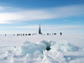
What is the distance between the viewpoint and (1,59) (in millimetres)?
5918

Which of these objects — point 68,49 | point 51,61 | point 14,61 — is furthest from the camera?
point 68,49

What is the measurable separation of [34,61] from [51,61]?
993mm

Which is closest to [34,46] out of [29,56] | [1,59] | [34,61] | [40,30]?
[29,56]

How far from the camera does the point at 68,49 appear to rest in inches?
313

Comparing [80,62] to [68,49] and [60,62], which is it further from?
[68,49]

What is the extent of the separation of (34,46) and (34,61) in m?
1.91

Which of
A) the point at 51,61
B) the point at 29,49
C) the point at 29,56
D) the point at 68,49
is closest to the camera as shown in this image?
the point at 51,61

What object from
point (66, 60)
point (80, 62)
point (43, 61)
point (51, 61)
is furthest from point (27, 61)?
point (80, 62)

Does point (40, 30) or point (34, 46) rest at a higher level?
point (34, 46)

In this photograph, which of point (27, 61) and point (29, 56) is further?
point (29, 56)

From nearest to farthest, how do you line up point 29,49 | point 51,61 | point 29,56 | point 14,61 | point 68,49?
point 51,61 < point 14,61 < point 29,56 < point 29,49 < point 68,49

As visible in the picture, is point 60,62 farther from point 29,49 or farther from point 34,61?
point 29,49

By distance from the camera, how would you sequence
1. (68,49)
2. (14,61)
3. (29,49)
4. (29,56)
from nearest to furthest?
1. (14,61)
2. (29,56)
3. (29,49)
4. (68,49)

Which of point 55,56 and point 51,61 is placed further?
point 55,56
